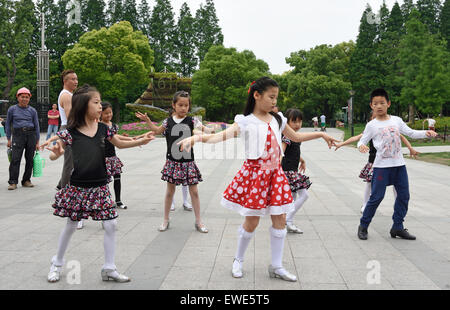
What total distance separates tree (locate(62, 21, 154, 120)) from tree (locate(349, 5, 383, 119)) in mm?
27609

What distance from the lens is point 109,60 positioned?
137 feet

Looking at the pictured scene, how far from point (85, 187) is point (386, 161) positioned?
333 cm

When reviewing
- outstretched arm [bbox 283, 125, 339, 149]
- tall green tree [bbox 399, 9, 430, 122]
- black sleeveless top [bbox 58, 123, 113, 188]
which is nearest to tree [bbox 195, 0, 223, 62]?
tall green tree [bbox 399, 9, 430, 122]

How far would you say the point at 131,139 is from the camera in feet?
12.9

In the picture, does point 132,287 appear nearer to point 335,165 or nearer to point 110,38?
point 335,165

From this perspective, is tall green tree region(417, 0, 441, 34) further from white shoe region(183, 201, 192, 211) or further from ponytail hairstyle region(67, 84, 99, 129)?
ponytail hairstyle region(67, 84, 99, 129)

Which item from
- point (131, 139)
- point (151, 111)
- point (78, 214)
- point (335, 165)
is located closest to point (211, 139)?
point (131, 139)

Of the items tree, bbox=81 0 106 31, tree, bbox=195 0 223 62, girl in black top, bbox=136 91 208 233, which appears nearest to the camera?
girl in black top, bbox=136 91 208 233

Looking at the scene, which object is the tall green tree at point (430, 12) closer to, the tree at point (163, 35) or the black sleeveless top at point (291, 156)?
the tree at point (163, 35)

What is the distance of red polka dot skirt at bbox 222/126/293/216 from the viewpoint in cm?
338

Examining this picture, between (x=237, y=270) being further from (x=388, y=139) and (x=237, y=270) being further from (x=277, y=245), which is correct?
(x=388, y=139)

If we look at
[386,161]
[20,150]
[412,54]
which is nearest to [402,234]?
[386,161]

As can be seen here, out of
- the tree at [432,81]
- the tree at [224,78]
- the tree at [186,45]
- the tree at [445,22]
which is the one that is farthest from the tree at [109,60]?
the tree at [445,22]
